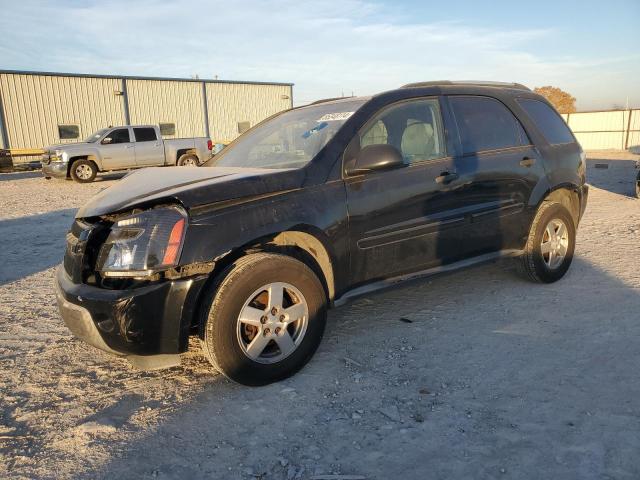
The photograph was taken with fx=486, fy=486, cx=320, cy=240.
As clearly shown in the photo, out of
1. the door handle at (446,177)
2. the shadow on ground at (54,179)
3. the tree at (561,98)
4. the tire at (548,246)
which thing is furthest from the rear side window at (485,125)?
the tree at (561,98)

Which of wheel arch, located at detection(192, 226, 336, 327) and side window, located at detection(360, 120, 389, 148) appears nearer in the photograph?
wheel arch, located at detection(192, 226, 336, 327)

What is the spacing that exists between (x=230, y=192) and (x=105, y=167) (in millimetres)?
14842

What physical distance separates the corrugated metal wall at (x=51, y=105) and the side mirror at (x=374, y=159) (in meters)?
25.0

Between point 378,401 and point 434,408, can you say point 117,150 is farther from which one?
point 434,408

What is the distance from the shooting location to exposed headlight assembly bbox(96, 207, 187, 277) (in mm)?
2631

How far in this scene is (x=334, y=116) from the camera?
3.66 m

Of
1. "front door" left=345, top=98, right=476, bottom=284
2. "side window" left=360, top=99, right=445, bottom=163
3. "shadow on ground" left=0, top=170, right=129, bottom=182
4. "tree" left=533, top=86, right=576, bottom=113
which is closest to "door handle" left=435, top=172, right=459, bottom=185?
"front door" left=345, top=98, right=476, bottom=284

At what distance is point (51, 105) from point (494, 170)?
991 inches

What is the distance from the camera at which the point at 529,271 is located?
180 inches

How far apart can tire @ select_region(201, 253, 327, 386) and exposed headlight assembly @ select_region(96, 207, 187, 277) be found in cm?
33

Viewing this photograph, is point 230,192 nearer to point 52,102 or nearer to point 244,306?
point 244,306

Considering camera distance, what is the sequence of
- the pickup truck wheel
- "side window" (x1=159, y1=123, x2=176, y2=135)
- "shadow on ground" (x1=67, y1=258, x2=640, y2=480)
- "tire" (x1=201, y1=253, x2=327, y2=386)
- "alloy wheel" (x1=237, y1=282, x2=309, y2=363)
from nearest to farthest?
1. "shadow on ground" (x1=67, y1=258, x2=640, y2=480)
2. "tire" (x1=201, y1=253, x2=327, y2=386)
3. "alloy wheel" (x1=237, y1=282, x2=309, y2=363)
4. the pickup truck wheel
5. "side window" (x1=159, y1=123, x2=176, y2=135)

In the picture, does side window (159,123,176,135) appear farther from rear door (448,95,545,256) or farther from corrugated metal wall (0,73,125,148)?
rear door (448,95,545,256)

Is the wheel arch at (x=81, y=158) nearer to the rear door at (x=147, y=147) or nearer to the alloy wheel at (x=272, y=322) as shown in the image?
the rear door at (x=147, y=147)
